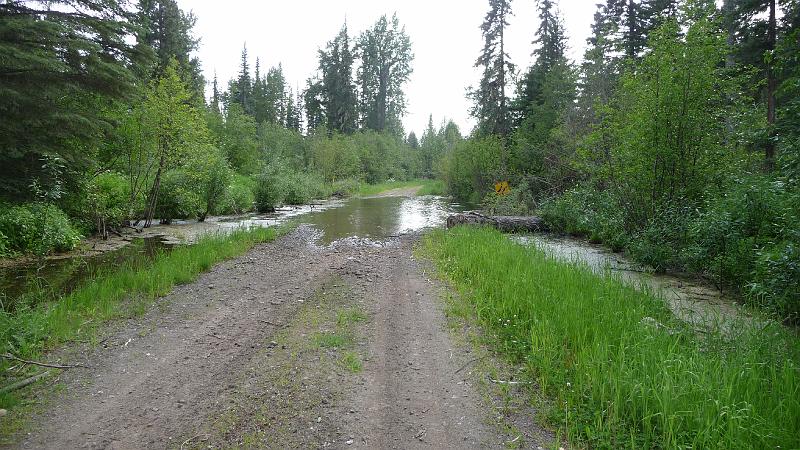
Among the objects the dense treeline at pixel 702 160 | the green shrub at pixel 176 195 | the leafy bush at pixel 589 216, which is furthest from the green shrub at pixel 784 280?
the green shrub at pixel 176 195

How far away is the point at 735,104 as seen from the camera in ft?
35.0

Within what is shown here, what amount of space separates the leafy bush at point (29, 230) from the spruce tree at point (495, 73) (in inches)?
1067

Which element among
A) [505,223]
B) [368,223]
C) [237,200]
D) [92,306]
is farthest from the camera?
[237,200]

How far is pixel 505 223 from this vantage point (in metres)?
17.4

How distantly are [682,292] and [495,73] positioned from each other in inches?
Answer: 1043

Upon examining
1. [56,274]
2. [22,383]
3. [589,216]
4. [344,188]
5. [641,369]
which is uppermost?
[344,188]

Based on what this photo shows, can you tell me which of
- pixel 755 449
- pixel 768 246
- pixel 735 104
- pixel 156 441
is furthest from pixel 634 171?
pixel 156 441

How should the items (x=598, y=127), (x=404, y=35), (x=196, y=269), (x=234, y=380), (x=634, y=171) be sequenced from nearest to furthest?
1. (x=234, y=380)
2. (x=196, y=269)
3. (x=634, y=171)
4. (x=598, y=127)
5. (x=404, y=35)

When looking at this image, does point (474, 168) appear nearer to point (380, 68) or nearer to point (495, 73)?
point (495, 73)

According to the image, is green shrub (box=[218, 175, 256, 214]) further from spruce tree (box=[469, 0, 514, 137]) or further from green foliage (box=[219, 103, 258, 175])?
spruce tree (box=[469, 0, 514, 137])

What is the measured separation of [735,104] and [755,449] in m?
10.9

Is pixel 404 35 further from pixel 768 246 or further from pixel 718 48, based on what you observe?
pixel 768 246

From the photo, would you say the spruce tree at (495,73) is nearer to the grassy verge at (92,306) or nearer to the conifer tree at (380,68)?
the grassy verge at (92,306)

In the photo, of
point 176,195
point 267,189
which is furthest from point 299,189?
point 176,195
